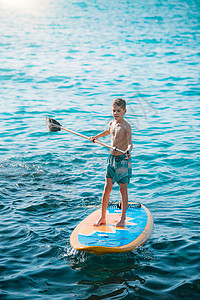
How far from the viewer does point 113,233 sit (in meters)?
5.99

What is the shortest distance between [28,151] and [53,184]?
2340mm

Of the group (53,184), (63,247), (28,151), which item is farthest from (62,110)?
(63,247)

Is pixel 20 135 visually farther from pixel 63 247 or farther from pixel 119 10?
pixel 119 10

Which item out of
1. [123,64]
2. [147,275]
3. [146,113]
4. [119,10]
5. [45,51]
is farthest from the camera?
[119,10]

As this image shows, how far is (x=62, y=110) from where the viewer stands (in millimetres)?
14406

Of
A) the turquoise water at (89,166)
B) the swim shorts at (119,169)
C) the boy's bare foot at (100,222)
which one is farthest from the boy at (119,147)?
the turquoise water at (89,166)

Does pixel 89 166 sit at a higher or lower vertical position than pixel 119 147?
lower

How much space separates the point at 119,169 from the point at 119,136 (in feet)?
1.65

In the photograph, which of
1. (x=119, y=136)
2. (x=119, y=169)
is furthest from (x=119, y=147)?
(x=119, y=169)

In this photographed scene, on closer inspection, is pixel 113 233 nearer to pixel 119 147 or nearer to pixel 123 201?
pixel 123 201

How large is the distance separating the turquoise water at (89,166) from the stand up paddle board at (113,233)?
0.62 feet

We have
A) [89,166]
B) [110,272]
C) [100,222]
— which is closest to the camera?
[110,272]

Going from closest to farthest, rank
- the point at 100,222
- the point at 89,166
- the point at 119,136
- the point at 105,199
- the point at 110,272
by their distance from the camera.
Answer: the point at 110,272
the point at 119,136
the point at 105,199
the point at 100,222
the point at 89,166

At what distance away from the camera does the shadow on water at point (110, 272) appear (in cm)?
498
